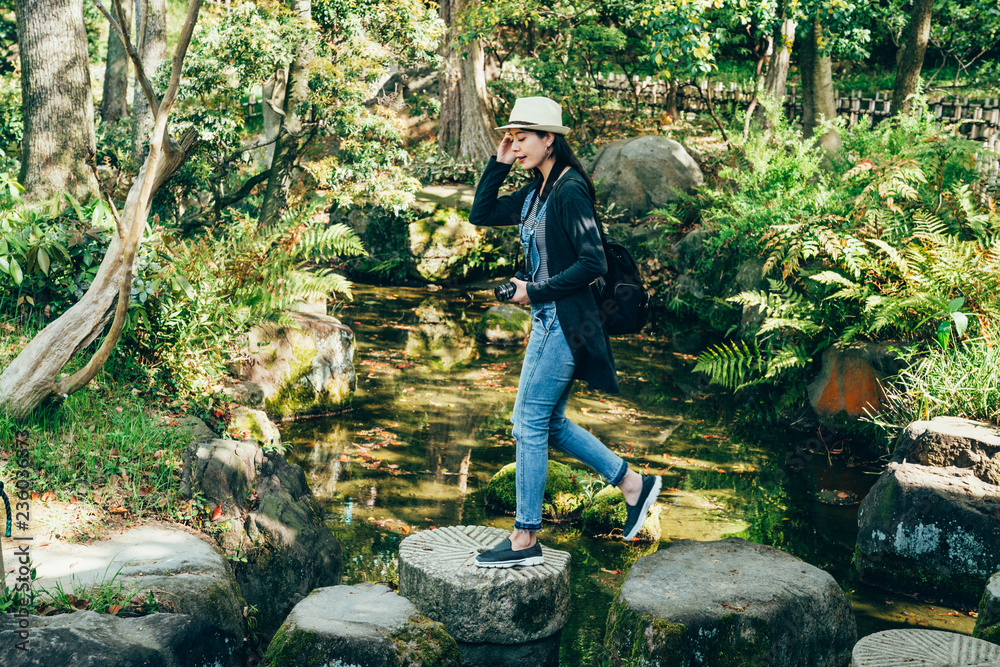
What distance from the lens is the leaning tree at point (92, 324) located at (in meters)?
4.68

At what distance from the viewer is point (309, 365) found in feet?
25.6

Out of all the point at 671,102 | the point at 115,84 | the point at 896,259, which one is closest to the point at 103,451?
the point at 896,259

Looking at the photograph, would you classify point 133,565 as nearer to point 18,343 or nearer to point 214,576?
point 214,576

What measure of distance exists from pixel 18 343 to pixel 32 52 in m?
3.52

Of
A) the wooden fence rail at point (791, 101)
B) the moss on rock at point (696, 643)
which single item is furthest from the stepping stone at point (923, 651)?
the wooden fence rail at point (791, 101)

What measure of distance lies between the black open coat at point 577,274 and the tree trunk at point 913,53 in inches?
453

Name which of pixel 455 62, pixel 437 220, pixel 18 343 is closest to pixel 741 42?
pixel 455 62

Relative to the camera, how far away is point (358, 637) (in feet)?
11.4

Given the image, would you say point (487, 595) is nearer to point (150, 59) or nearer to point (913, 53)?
point (150, 59)

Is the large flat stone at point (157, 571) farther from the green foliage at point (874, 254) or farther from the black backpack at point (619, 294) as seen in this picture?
the green foliage at point (874, 254)

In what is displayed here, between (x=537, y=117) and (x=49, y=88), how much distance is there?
20.3ft

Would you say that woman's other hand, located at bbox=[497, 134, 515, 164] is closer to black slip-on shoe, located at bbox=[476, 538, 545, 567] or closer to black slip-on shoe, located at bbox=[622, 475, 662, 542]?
black slip-on shoe, located at bbox=[622, 475, 662, 542]

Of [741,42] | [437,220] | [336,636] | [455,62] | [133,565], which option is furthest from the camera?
[741,42]

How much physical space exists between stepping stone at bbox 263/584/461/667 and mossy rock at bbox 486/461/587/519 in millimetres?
2226
